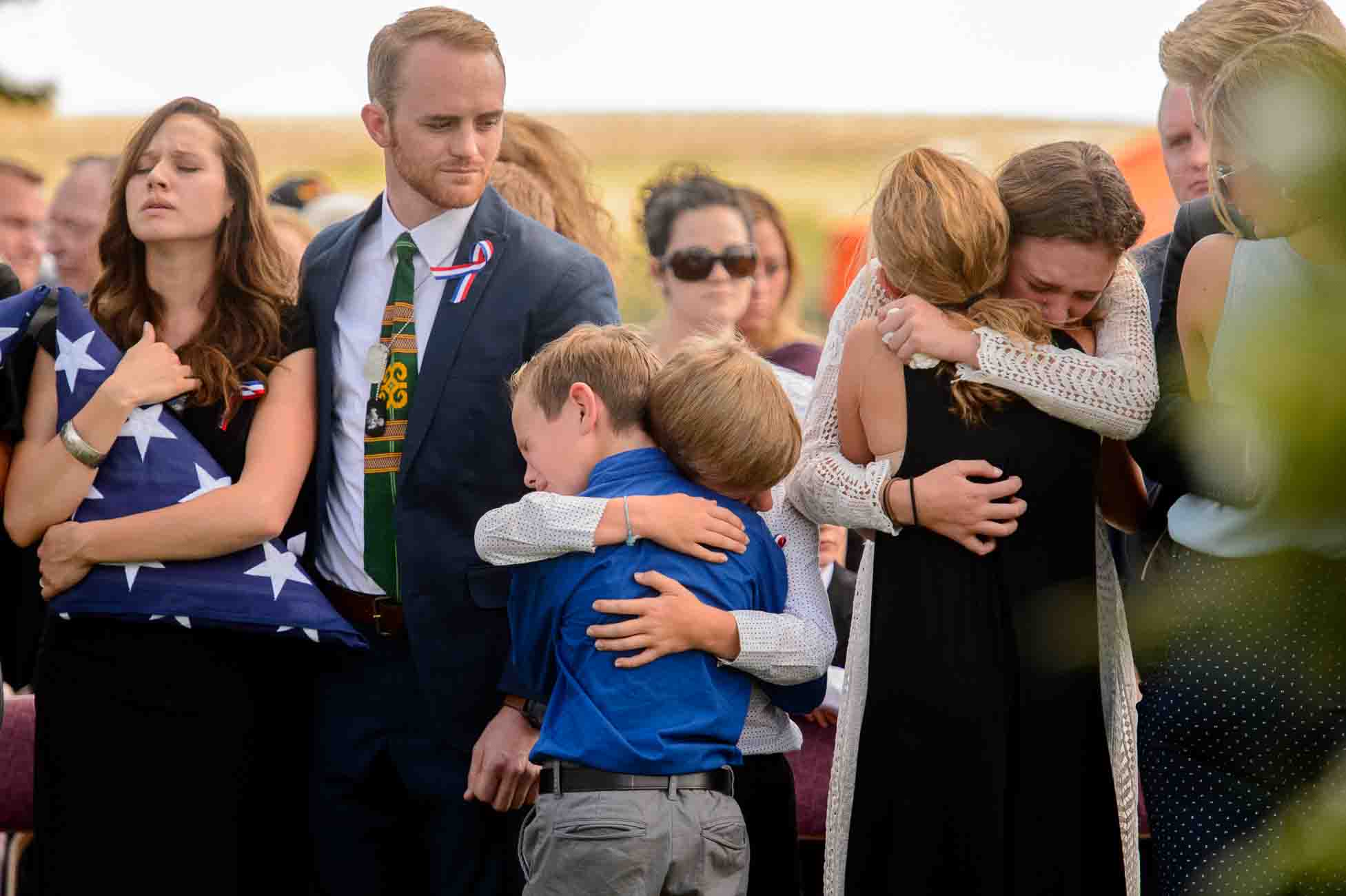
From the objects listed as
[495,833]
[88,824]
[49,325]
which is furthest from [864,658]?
[49,325]

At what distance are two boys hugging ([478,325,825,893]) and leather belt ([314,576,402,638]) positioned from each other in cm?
48

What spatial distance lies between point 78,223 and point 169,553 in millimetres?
3092

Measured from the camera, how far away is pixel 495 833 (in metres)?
2.81

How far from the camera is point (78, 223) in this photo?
5.31 m

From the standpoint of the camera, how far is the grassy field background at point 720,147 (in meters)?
14.2

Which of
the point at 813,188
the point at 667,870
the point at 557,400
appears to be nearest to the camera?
the point at 667,870

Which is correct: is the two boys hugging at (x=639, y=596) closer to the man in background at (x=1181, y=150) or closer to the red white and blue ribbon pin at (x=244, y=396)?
the red white and blue ribbon pin at (x=244, y=396)

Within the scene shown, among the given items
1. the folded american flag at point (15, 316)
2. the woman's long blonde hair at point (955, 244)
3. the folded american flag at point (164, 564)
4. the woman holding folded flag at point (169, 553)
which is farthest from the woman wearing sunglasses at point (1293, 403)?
the folded american flag at point (15, 316)

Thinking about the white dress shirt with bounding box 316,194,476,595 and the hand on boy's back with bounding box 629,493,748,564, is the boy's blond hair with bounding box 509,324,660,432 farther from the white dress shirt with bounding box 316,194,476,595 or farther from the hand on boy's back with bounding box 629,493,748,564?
the white dress shirt with bounding box 316,194,476,595

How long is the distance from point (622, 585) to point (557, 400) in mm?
326

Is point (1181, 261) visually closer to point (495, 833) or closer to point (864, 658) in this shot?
point (864, 658)

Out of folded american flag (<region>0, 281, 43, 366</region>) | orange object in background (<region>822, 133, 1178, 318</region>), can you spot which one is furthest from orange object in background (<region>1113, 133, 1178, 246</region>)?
folded american flag (<region>0, 281, 43, 366</region>)

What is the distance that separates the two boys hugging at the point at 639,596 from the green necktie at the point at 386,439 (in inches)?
18.0

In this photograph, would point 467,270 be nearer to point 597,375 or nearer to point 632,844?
point 597,375
